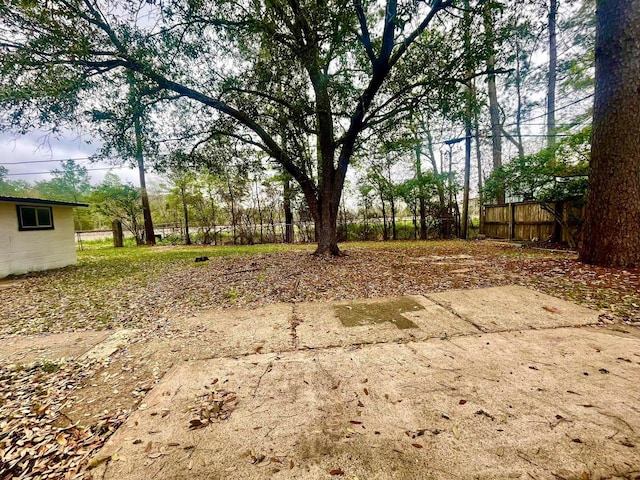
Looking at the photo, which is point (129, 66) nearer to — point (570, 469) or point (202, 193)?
point (570, 469)

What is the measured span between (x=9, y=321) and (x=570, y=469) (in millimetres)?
5962

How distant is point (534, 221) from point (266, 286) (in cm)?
876

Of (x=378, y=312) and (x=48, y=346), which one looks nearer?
(x=48, y=346)

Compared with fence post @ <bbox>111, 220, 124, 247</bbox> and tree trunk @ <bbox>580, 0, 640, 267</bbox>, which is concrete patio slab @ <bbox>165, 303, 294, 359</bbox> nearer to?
tree trunk @ <bbox>580, 0, 640, 267</bbox>

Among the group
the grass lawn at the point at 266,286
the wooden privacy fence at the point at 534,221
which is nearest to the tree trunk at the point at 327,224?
the grass lawn at the point at 266,286

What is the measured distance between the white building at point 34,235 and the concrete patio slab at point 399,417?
8.16 m

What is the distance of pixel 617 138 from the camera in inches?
155

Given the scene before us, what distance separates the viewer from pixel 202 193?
13.5m

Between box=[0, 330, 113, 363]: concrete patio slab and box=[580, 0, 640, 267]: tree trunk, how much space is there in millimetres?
7234

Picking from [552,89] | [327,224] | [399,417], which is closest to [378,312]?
[399,417]

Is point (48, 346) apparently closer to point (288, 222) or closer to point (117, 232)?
point (288, 222)

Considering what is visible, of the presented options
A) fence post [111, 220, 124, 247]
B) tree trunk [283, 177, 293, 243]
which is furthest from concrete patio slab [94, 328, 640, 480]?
fence post [111, 220, 124, 247]

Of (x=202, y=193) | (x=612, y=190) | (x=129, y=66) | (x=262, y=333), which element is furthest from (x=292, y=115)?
(x=202, y=193)

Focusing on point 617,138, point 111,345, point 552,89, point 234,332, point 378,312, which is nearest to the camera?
point 111,345
